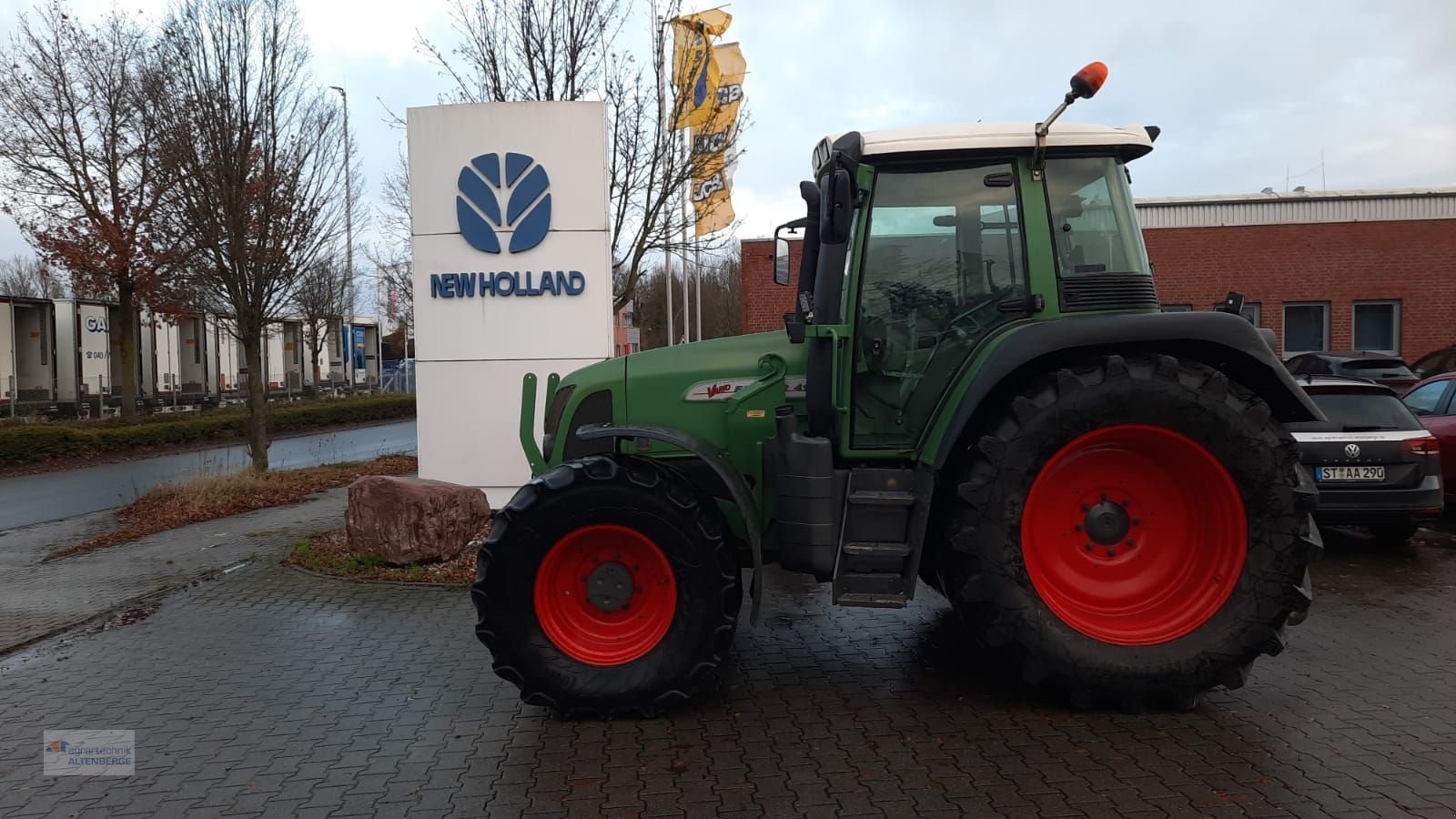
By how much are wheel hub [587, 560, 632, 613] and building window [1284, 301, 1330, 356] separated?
2211cm

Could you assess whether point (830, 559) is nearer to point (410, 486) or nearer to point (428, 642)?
point (428, 642)

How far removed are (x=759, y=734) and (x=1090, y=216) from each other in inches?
115

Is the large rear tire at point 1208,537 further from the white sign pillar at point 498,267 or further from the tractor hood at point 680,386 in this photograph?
the white sign pillar at point 498,267

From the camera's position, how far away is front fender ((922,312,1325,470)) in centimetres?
417

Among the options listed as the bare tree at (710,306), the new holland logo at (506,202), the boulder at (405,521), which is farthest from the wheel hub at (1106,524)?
the bare tree at (710,306)

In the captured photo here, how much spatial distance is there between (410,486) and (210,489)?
5.70 metres

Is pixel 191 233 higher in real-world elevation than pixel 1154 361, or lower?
higher

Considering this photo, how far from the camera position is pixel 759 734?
4.20 meters

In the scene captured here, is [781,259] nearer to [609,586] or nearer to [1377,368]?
[609,586]

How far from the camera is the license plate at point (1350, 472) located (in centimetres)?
729

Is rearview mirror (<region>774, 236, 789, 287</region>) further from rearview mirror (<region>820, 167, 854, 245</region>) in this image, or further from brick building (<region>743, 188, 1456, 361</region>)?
brick building (<region>743, 188, 1456, 361</region>)

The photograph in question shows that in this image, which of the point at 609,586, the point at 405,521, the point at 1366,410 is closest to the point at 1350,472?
the point at 1366,410

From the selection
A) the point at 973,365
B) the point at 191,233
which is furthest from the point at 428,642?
Result: the point at 191,233

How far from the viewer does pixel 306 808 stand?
3594 mm
